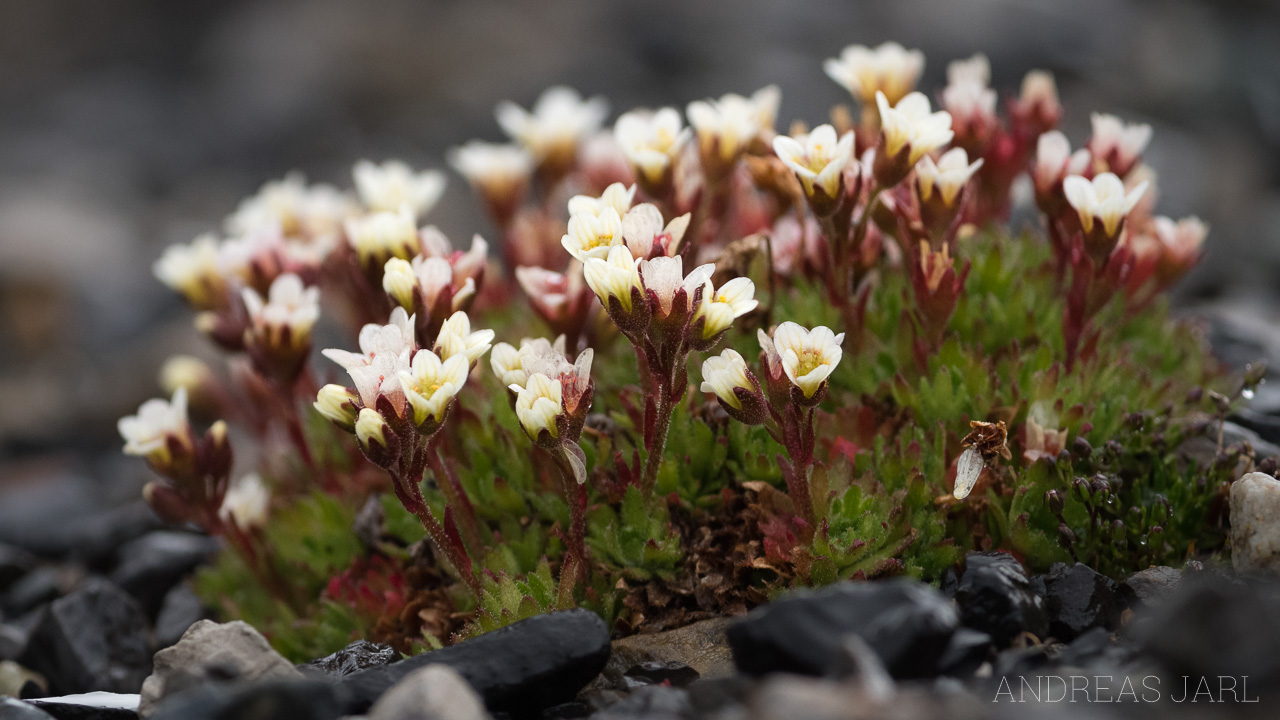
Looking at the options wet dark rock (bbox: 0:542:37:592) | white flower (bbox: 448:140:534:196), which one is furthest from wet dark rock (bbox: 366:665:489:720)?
wet dark rock (bbox: 0:542:37:592)

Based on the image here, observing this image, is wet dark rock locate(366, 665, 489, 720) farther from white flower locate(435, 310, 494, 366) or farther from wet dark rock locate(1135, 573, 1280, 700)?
wet dark rock locate(1135, 573, 1280, 700)

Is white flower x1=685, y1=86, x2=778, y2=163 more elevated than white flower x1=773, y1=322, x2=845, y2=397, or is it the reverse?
white flower x1=685, y1=86, x2=778, y2=163

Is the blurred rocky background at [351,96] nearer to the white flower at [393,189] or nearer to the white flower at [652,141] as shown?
the white flower at [393,189]

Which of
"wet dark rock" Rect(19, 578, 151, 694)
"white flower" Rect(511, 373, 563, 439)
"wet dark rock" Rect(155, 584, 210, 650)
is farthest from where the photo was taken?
"wet dark rock" Rect(155, 584, 210, 650)

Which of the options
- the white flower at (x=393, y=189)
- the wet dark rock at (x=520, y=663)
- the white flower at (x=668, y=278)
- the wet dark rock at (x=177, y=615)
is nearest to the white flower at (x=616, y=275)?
the white flower at (x=668, y=278)

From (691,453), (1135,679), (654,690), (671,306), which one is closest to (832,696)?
(654,690)

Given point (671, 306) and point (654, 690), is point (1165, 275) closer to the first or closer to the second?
point (671, 306)
